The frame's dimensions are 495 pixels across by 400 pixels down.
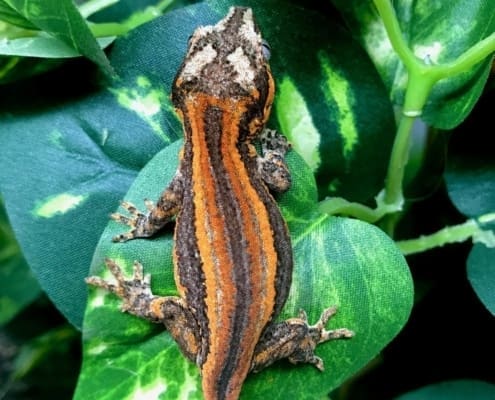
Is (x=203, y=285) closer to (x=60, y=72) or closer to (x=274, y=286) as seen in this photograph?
(x=274, y=286)

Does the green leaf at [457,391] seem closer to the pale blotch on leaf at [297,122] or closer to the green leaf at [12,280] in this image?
the pale blotch on leaf at [297,122]

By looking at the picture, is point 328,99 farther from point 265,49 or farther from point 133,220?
point 133,220

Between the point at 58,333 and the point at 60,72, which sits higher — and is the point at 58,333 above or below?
below

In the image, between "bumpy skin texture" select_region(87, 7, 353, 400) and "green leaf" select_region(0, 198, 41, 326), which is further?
"green leaf" select_region(0, 198, 41, 326)

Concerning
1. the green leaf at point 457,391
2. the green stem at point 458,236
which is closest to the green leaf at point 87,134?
the green stem at point 458,236

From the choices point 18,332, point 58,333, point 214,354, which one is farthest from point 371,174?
point 18,332

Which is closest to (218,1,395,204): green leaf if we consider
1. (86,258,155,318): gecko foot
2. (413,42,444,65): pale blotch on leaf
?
(413,42,444,65): pale blotch on leaf

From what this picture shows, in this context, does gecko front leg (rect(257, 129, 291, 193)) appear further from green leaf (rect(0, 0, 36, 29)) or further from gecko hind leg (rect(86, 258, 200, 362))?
green leaf (rect(0, 0, 36, 29))
